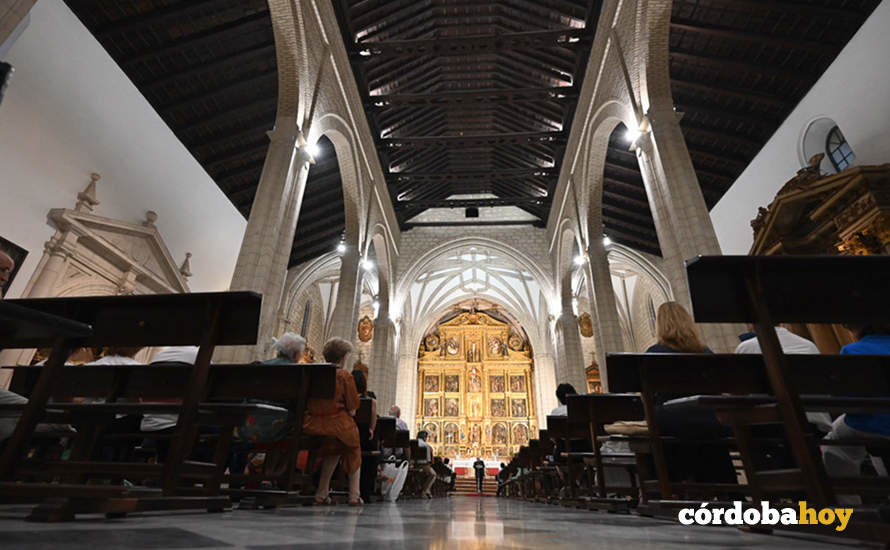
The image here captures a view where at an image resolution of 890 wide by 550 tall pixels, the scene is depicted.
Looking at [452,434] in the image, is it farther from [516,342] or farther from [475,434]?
[516,342]

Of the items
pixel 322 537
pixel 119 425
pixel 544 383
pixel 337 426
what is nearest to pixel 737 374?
pixel 322 537

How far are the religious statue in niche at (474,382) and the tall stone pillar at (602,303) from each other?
9.67 m

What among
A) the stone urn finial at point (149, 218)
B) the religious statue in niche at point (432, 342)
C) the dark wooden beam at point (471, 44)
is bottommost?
the stone urn finial at point (149, 218)

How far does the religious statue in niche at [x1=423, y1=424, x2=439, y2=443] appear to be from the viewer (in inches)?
657

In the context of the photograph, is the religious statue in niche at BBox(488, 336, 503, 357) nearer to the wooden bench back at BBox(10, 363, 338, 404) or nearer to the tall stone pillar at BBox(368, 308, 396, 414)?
the tall stone pillar at BBox(368, 308, 396, 414)

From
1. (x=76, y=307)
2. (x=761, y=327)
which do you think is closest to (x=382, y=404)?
(x=76, y=307)

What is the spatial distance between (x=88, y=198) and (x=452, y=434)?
13.6 meters

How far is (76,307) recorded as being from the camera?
2.09 m

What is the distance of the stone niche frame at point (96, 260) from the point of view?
5.94 m

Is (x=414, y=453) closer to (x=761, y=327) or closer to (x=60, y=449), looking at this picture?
(x=60, y=449)

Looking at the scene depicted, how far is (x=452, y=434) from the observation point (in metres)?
17.0

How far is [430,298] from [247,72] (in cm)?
1115

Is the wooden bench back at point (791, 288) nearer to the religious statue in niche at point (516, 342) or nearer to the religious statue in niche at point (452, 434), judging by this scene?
the religious statue in niche at point (452, 434)

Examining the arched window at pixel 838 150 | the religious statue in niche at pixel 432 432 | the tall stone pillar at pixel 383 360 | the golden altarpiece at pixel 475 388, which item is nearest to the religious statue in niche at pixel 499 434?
the golden altarpiece at pixel 475 388
